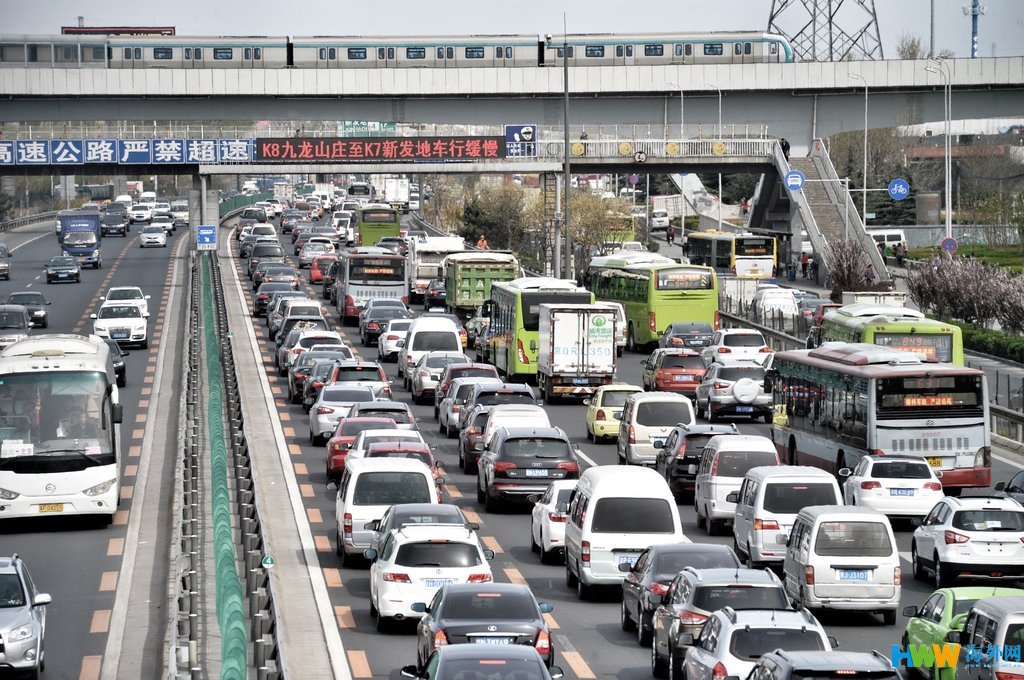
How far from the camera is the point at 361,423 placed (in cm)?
3338

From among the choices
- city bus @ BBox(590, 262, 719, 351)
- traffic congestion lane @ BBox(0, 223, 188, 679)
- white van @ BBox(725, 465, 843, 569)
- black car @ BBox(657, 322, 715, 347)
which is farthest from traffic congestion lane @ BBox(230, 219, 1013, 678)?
city bus @ BBox(590, 262, 719, 351)

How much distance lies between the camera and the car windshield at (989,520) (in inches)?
931

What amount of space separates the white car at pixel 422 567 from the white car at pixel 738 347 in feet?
96.9

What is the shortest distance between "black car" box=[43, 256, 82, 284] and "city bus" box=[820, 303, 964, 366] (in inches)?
1861

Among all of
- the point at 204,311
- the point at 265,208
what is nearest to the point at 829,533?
the point at 204,311

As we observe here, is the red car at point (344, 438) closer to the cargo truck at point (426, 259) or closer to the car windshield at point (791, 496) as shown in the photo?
the car windshield at point (791, 496)

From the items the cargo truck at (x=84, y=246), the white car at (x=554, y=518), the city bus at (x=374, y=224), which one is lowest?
the white car at (x=554, y=518)

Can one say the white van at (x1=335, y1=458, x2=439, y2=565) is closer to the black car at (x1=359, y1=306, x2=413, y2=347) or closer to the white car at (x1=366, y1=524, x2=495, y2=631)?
the white car at (x1=366, y1=524, x2=495, y2=631)

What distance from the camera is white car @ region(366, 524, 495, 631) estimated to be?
66.7ft

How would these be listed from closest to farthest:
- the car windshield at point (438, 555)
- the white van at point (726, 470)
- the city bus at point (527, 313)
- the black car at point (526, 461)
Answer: the car windshield at point (438, 555), the white van at point (726, 470), the black car at point (526, 461), the city bus at point (527, 313)

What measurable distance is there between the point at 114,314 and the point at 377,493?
109ft

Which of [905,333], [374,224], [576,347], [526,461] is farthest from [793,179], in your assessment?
[526,461]

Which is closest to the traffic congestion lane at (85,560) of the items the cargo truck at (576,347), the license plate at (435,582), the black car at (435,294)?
the license plate at (435,582)

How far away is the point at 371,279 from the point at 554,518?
40.8 metres
